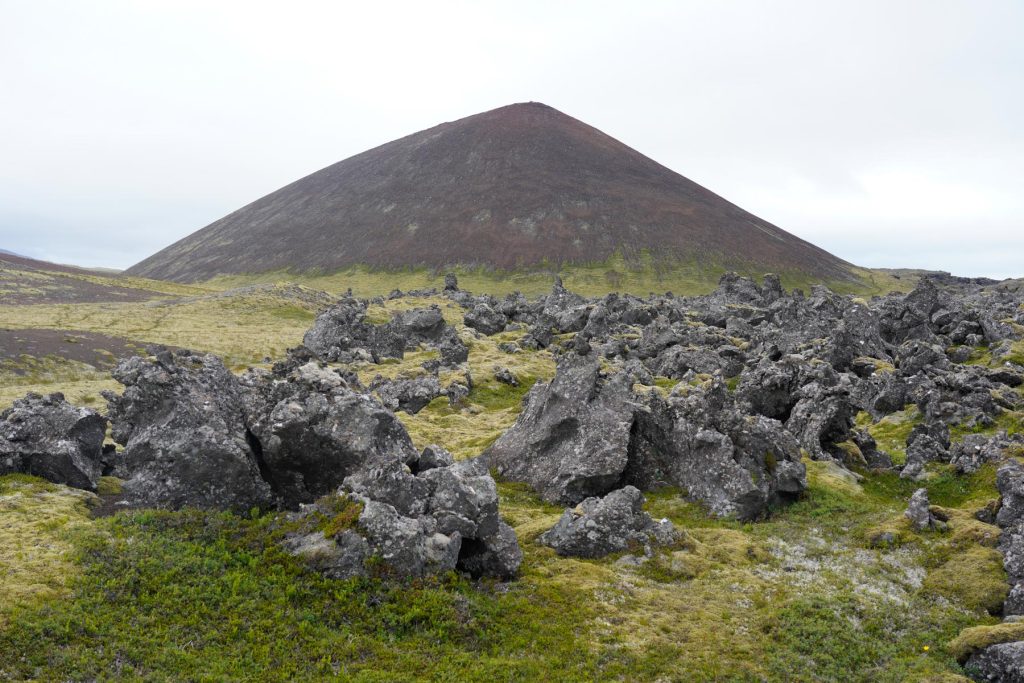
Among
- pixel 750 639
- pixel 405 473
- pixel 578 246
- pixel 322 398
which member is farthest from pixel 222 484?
pixel 578 246

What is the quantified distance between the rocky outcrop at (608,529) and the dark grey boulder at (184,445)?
10.3 m

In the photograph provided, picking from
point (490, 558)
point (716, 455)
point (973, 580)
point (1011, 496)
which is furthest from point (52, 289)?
point (1011, 496)

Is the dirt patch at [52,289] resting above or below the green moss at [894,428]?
above

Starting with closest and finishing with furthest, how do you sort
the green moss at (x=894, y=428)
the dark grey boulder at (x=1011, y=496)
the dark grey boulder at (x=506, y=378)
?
the dark grey boulder at (x=1011, y=496), the green moss at (x=894, y=428), the dark grey boulder at (x=506, y=378)

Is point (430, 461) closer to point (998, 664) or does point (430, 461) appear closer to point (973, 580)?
point (998, 664)

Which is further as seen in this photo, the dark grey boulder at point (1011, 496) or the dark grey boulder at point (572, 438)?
the dark grey boulder at point (572, 438)

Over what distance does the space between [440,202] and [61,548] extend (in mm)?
186134

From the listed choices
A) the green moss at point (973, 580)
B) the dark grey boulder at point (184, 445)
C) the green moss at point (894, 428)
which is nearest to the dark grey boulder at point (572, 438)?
the green moss at point (973, 580)

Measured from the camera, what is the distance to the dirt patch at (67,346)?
57.1 m

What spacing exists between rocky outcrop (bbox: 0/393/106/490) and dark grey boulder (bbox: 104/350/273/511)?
2.00m

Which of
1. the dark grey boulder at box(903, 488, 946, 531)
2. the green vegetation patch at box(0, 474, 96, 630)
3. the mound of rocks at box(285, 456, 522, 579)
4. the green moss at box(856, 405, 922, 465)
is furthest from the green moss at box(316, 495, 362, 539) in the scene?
the green moss at box(856, 405, 922, 465)

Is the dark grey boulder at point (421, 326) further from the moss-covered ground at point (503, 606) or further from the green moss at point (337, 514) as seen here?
the green moss at point (337, 514)

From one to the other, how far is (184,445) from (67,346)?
175 feet

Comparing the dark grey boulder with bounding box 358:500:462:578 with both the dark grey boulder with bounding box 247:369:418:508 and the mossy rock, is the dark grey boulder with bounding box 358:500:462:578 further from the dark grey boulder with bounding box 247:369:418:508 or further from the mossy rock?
the mossy rock
